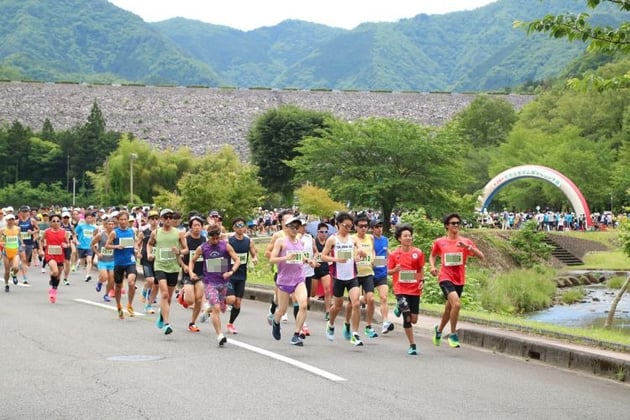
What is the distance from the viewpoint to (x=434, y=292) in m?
28.2

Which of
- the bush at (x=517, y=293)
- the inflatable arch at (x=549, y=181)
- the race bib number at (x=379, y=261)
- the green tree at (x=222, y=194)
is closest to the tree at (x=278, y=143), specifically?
the inflatable arch at (x=549, y=181)

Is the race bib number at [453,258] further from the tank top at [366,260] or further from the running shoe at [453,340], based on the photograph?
the tank top at [366,260]

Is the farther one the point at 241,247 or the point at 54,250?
the point at 54,250

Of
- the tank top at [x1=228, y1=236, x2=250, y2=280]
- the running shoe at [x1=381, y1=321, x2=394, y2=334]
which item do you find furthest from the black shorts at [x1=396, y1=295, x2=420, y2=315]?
the tank top at [x1=228, y1=236, x2=250, y2=280]

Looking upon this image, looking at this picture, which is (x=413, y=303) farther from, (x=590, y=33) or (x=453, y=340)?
(x=590, y=33)

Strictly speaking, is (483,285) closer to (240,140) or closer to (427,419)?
(427,419)

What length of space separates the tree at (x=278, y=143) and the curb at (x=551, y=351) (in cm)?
6925

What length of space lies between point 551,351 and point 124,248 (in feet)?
27.3

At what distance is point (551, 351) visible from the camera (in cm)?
1333

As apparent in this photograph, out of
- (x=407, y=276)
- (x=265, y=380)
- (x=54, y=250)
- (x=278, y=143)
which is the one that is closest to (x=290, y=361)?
(x=265, y=380)

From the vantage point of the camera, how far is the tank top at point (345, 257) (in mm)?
14711

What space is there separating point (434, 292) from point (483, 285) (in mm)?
9800

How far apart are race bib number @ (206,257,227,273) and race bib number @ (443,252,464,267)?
3.26 meters

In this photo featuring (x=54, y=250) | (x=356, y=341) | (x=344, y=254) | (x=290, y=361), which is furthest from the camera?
(x=54, y=250)
